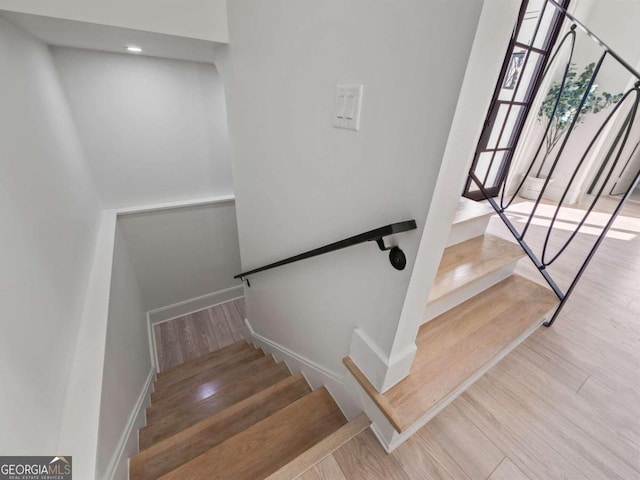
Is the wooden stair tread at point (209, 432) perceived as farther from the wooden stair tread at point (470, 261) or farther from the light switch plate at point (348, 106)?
the light switch plate at point (348, 106)

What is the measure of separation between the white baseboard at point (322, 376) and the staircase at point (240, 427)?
51 mm

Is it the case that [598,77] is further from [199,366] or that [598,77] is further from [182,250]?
[199,366]

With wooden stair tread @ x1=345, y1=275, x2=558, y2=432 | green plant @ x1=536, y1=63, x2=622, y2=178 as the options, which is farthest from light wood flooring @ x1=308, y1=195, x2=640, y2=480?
green plant @ x1=536, y1=63, x2=622, y2=178

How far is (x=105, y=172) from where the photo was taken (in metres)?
2.54

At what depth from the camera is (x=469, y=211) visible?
5.87 ft

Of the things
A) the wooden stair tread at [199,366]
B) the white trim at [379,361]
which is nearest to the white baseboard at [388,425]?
the white trim at [379,361]

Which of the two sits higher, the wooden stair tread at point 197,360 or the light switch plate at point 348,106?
the light switch plate at point 348,106

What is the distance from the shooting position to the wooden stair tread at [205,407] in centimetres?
183

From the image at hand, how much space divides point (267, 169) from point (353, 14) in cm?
87

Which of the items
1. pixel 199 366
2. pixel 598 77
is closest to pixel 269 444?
pixel 199 366

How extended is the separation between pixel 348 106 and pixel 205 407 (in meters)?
2.22

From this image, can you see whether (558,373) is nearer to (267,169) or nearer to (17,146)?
(267,169)

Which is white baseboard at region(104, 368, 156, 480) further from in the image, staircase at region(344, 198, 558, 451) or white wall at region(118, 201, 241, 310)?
white wall at region(118, 201, 241, 310)

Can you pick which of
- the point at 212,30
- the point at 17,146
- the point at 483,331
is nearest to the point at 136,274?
the point at 17,146
